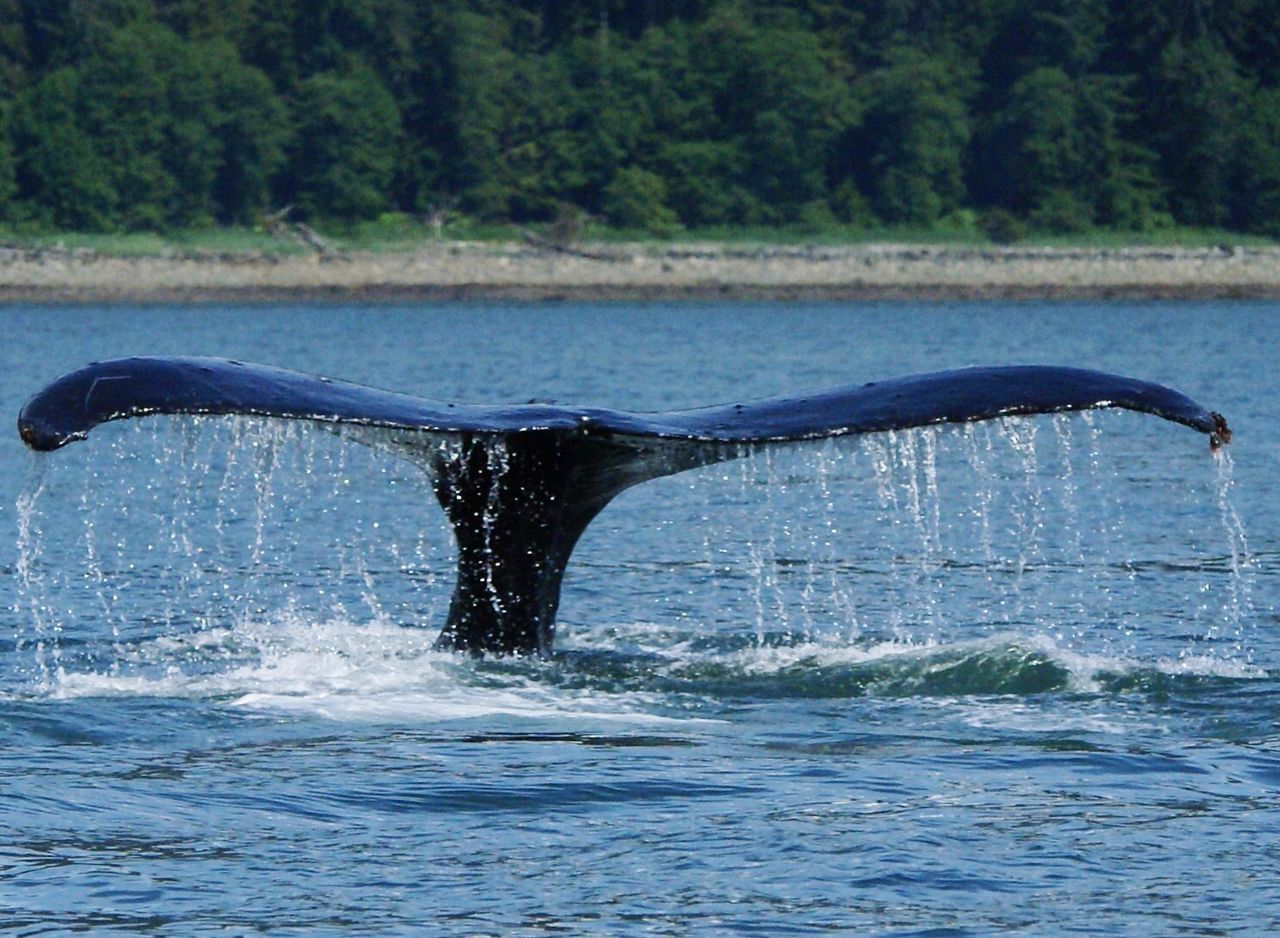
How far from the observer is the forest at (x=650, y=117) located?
76125 millimetres

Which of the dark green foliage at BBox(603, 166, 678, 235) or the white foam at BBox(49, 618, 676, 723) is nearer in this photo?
the white foam at BBox(49, 618, 676, 723)

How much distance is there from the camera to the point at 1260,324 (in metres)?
53.7

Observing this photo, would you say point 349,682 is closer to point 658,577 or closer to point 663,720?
point 663,720

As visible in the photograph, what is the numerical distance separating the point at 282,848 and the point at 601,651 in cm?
346

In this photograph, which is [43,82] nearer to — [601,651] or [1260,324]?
[1260,324]

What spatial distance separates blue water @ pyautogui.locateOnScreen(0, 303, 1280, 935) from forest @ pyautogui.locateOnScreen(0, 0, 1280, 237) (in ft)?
191

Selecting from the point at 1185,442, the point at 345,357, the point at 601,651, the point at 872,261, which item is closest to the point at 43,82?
the point at 872,261

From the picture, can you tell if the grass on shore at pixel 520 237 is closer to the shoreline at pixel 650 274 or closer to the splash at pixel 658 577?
the shoreline at pixel 650 274

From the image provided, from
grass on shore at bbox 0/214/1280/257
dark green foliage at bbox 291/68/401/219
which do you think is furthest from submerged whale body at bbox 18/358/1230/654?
dark green foliage at bbox 291/68/401/219

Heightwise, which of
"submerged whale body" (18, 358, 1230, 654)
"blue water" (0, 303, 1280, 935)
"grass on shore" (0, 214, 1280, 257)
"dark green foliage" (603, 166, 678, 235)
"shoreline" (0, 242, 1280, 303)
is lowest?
"blue water" (0, 303, 1280, 935)

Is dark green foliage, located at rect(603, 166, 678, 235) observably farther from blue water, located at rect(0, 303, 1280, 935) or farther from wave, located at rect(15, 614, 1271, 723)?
wave, located at rect(15, 614, 1271, 723)

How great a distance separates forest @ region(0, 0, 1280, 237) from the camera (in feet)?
250

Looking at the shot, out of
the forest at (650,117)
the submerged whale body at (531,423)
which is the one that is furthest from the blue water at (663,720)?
the forest at (650,117)

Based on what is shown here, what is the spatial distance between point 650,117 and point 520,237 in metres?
9.06
